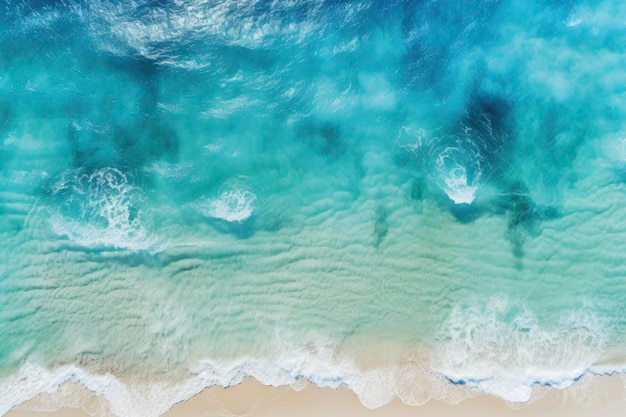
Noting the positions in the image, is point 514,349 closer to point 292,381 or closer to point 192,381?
point 292,381

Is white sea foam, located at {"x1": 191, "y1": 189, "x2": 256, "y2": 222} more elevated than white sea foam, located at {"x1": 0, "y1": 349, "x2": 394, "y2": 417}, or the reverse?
white sea foam, located at {"x1": 191, "y1": 189, "x2": 256, "y2": 222}

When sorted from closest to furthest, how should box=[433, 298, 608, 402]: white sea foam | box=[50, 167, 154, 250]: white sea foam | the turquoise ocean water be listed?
box=[433, 298, 608, 402]: white sea foam < the turquoise ocean water < box=[50, 167, 154, 250]: white sea foam

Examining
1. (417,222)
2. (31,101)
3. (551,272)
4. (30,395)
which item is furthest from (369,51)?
(30,395)

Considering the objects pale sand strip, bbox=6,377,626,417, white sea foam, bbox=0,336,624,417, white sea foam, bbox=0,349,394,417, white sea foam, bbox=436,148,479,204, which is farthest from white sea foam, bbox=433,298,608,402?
white sea foam, bbox=436,148,479,204

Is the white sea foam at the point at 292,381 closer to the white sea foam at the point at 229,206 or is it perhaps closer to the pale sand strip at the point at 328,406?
the pale sand strip at the point at 328,406

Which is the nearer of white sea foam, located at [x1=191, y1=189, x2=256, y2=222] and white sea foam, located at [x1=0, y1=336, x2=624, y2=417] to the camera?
white sea foam, located at [x1=0, y1=336, x2=624, y2=417]

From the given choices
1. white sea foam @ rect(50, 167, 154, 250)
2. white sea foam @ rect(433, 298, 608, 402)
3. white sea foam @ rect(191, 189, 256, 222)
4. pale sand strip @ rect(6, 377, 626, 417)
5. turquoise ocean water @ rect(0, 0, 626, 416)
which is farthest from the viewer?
white sea foam @ rect(191, 189, 256, 222)

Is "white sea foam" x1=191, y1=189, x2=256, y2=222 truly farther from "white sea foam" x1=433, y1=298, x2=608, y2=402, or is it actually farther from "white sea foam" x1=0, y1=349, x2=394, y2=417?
"white sea foam" x1=433, y1=298, x2=608, y2=402
